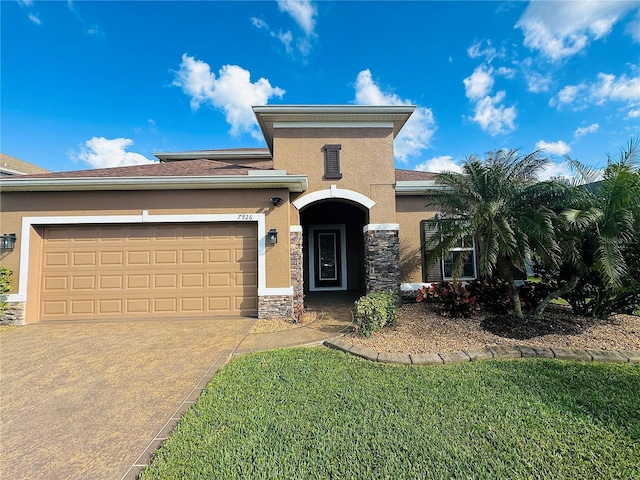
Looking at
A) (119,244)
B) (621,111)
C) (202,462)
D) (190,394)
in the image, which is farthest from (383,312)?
(621,111)

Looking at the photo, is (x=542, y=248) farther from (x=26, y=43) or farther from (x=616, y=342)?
(x=26, y=43)

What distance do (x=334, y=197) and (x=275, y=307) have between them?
366 centimetres

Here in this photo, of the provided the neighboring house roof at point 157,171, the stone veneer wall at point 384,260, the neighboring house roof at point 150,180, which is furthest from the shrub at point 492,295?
the neighboring house roof at point 157,171

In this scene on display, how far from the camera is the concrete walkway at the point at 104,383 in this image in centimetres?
260

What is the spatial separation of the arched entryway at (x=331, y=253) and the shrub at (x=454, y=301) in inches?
177

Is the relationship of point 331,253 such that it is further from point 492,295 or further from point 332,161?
point 492,295

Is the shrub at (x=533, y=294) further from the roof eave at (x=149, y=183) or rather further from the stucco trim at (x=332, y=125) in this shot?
the roof eave at (x=149, y=183)

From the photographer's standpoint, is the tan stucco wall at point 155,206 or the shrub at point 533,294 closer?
the shrub at point 533,294

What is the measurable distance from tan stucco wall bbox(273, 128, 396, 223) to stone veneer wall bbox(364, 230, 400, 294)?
0.47 metres

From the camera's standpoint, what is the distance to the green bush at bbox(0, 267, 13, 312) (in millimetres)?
6723

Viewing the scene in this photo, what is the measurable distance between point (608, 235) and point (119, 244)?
11.1 meters

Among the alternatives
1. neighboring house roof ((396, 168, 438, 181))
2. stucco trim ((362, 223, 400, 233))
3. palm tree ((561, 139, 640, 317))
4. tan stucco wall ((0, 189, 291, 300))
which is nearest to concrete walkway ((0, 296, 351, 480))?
tan stucco wall ((0, 189, 291, 300))

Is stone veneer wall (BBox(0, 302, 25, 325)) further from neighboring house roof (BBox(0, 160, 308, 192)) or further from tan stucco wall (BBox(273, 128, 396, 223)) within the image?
tan stucco wall (BBox(273, 128, 396, 223))

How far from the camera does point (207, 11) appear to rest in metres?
9.21
